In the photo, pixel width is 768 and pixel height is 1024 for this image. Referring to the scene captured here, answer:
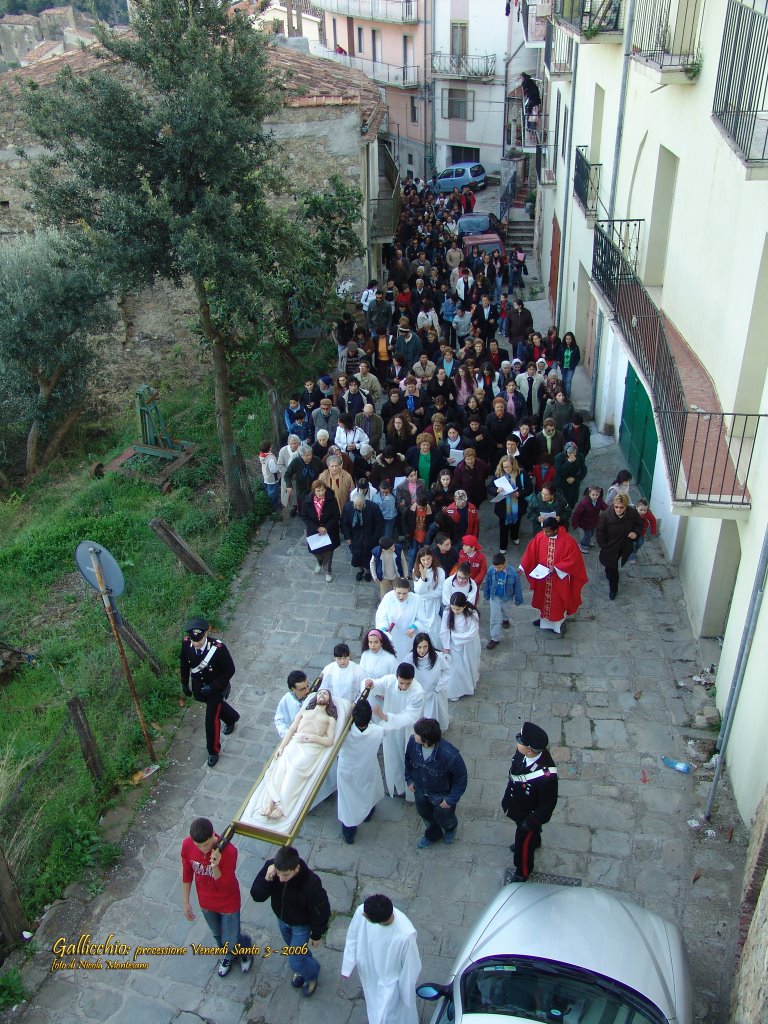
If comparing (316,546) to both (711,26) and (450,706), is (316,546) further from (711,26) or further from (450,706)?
(711,26)

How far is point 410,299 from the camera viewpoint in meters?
17.6

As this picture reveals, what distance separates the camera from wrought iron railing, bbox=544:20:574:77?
17.3m

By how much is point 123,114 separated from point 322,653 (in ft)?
21.7

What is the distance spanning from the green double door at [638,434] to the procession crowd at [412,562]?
2.61 ft

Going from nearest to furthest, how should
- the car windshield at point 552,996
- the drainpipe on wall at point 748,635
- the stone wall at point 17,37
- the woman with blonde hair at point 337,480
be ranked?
the car windshield at point 552,996 → the drainpipe on wall at point 748,635 → the woman with blonde hair at point 337,480 → the stone wall at point 17,37

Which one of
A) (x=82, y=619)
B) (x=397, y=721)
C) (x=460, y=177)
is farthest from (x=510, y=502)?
(x=460, y=177)

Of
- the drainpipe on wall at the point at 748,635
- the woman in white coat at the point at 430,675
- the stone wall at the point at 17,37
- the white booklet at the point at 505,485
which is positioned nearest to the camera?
the drainpipe on wall at the point at 748,635

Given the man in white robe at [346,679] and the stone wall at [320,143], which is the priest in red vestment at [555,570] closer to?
the man in white robe at [346,679]

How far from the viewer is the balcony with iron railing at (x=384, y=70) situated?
123 ft

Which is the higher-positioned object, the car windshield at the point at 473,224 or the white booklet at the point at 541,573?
the white booklet at the point at 541,573

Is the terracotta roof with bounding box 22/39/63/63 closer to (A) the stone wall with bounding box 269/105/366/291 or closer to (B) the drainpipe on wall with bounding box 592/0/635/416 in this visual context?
(A) the stone wall with bounding box 269/105/366/291

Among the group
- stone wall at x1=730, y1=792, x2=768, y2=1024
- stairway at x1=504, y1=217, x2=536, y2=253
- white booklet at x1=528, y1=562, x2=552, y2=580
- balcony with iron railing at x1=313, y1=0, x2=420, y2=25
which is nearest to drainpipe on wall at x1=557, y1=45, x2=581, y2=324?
stairway at x1=504, y1=217, x2=536, y2=253

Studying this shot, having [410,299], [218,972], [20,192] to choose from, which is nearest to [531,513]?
[218,972]

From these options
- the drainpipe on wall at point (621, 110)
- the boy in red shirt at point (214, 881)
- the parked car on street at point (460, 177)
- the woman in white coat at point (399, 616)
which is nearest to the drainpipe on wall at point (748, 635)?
the woman in white coat at point (399, 616)
